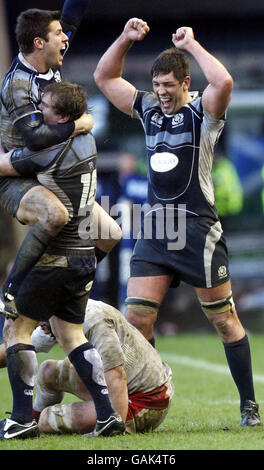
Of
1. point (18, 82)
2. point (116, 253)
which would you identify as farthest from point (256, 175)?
point (18, 82)

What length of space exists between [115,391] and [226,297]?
112cm

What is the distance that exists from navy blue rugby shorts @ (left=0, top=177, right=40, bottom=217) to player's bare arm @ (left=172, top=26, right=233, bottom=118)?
1.32 m

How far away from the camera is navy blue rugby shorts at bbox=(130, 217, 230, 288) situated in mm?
6535

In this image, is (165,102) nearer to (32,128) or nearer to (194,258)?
(194,258)

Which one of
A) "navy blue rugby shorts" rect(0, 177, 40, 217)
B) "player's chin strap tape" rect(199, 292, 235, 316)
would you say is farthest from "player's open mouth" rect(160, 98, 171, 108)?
"player's chin strap tape" rect(199, 292, 235, 316)

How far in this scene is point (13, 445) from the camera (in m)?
5.38

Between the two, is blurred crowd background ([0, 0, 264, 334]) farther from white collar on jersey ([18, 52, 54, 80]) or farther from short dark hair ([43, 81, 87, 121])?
short dark hair ([43, 81, 87, 121])

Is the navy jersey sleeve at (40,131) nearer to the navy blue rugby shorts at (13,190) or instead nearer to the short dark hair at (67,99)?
the short dark hair at (67,99)

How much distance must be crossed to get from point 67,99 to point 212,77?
1.10 metres

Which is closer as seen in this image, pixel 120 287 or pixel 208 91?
pixel 208 91

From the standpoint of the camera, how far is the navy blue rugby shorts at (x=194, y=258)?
654 centimetres

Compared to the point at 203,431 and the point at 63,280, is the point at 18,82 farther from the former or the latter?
the point at 203,431

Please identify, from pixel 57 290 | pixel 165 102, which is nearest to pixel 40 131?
pixel 57 290

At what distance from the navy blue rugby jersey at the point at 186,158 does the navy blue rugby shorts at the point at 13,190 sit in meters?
1.13
